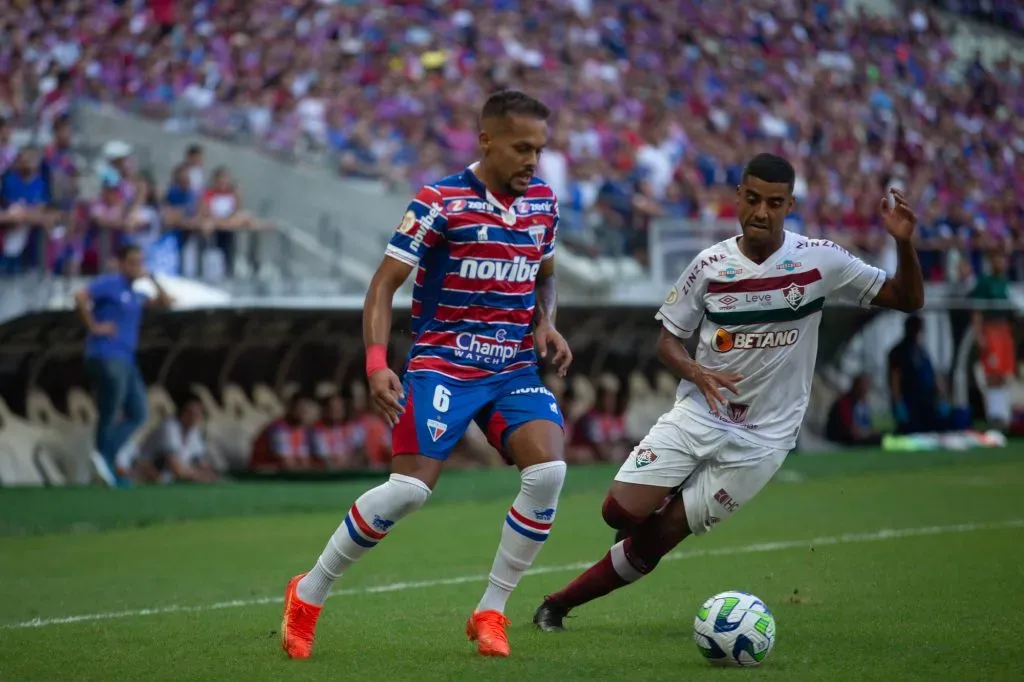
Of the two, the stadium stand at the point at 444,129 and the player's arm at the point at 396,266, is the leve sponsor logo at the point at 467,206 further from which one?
the stadium stand at the point at 444,129

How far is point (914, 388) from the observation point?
66.5 ft

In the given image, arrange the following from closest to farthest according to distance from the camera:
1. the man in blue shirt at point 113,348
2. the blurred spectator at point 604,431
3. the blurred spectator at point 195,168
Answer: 1. the man in blue shirt at point 113,348
2. the blurred spectator at point 604,431
3. the blurred spectator at point 195,168

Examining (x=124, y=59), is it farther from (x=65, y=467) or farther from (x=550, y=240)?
(x=550, y=240)

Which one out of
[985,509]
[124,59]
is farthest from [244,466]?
[124,59]

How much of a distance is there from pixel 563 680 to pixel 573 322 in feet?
43.4

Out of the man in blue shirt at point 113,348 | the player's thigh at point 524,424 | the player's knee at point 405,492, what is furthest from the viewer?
the man in blue shirt at point 113,348

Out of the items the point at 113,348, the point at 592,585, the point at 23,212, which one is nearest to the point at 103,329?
the point at 113,348

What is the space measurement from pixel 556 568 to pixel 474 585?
89 centimetres

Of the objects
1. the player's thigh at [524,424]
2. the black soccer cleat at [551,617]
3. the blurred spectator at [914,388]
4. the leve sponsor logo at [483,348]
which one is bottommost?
the blurred spectator at [914,388]

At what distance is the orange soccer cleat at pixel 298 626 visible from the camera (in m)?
6.82

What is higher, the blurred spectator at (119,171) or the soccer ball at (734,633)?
the soccer ball at (734,633)

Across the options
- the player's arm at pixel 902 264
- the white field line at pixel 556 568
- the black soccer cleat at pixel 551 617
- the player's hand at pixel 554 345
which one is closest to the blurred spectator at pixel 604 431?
the white field line at pixel 556 568

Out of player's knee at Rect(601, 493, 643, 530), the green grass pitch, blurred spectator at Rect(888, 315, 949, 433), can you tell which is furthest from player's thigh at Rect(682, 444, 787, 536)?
blurred spectator at Rect(888, 315, 949, 433)

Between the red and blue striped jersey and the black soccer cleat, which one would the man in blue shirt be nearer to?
the black soccer cleat
